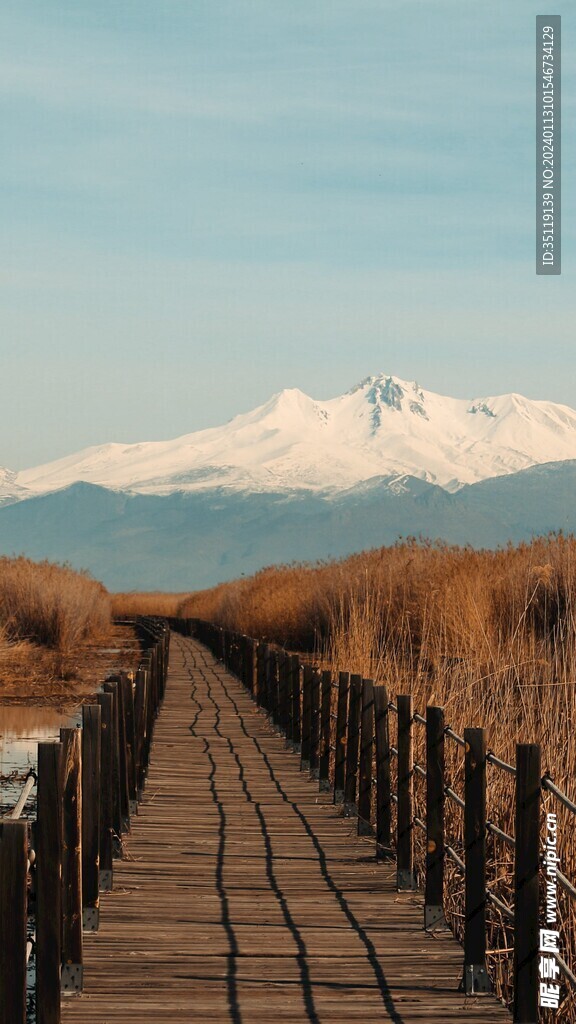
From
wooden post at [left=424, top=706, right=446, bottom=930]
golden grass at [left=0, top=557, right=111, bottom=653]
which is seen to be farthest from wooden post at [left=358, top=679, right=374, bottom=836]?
golden grass at [left=0, top=557, right=111, bottom=653]

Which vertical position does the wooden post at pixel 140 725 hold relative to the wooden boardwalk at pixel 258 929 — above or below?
above

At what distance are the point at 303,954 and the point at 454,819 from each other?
277 cm

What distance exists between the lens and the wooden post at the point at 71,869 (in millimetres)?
6062

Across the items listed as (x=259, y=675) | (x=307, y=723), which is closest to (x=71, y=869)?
(x=307, y=723)

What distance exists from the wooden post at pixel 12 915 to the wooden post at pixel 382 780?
14.8ft

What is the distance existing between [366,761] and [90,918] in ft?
11.5

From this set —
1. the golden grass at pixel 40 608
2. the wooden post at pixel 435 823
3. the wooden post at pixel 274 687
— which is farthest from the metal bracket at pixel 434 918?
the golden grass at pixel 40 608

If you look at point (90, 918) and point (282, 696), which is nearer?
point (90, 918)

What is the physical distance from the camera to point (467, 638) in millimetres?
18141

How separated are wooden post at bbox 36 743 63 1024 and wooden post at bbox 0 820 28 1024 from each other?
16.8 inches

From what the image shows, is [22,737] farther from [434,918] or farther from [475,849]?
[475,849]

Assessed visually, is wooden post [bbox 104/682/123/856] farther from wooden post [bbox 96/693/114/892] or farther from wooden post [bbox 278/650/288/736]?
wooden post [bbox 278/650/288/736]

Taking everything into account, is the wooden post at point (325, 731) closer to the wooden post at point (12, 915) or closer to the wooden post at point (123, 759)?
the wooden post at point (123, 759)

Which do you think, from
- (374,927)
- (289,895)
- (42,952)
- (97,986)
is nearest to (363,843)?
(289,895)
